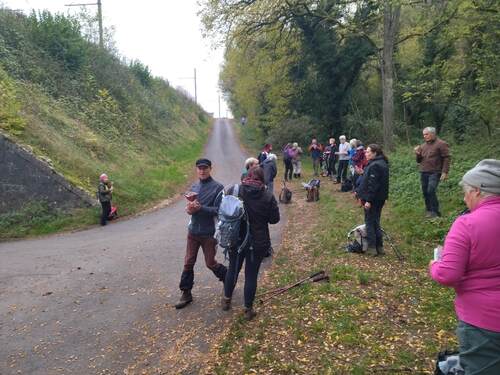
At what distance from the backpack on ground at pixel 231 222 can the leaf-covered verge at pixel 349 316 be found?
42.8 inches

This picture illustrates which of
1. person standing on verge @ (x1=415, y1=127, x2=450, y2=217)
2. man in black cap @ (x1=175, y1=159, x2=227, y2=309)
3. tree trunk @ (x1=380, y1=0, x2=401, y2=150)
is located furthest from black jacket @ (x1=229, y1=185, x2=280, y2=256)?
tree trunk @ (x1=380, y1=0, x2=401, y2=150)

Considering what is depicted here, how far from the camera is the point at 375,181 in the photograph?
23.5ft

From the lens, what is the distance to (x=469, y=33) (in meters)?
14.7

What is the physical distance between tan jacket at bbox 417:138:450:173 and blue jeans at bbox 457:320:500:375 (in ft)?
21.9

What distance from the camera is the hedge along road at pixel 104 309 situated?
485 centimetres

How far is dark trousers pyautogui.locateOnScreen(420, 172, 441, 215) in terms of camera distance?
29.3 feet

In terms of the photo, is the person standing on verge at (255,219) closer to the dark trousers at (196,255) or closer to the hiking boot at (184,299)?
the dark trousers at (196,255)

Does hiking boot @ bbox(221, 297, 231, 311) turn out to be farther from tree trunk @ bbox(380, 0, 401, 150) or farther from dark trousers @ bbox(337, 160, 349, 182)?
tree trunk @ bbox(380, 0, 401, 150)

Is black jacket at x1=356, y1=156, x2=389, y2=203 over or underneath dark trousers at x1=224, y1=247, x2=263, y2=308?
over

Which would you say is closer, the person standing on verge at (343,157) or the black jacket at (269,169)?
the black jacket at (269,169)

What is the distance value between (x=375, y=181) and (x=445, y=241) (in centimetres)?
447

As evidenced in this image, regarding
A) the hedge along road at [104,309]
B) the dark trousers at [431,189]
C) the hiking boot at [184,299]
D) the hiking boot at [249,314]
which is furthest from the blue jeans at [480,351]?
the dark trousers at [431,189]

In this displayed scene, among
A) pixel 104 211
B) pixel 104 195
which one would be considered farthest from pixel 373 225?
pixel 104 211

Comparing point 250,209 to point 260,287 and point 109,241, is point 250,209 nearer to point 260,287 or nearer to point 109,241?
point 260,287
